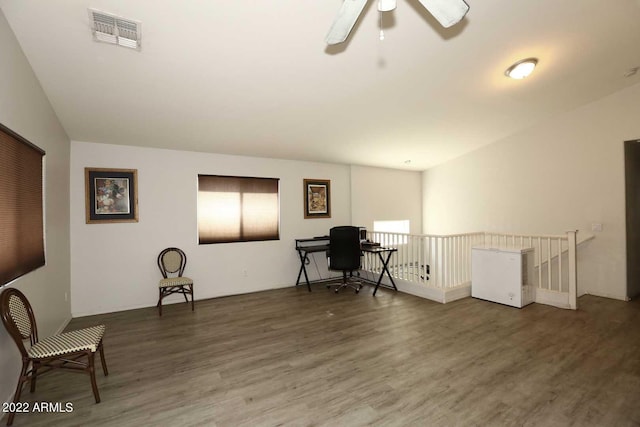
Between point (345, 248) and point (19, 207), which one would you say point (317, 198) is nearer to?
point (345, 248)

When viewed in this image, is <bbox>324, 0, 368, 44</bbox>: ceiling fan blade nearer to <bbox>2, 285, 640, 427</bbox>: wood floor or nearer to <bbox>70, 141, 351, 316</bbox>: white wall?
<bbox>2, 285, 640, 427</bbox>: wood floor

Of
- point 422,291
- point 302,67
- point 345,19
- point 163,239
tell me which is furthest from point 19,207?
point 422,291

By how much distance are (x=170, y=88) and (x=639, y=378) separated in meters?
4.90

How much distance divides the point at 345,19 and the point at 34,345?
3.11 metres

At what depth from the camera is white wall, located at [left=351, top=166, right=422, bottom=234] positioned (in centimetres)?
633

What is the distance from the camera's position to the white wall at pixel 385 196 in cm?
633

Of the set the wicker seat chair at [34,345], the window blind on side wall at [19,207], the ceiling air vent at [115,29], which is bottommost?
the wicker seat chair at [34,345]

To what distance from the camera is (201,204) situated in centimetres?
477

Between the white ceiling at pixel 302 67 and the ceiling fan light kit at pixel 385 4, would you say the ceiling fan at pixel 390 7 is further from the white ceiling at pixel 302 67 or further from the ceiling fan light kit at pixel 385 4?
the white ceiling at pixel 302 67

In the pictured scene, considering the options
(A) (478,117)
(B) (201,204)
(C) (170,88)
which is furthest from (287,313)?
(A) (478,117)

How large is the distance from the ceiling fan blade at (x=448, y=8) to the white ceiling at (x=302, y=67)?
2.52ft

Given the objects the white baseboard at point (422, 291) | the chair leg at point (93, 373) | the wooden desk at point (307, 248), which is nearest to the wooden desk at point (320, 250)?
the wooden desk at point (307, 248)

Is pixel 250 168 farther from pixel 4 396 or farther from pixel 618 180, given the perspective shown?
pixel 618 180

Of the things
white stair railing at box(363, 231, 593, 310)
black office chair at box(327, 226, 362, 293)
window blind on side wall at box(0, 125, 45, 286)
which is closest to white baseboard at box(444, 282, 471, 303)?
white stair railing at box(363, 231, 593, 310)
